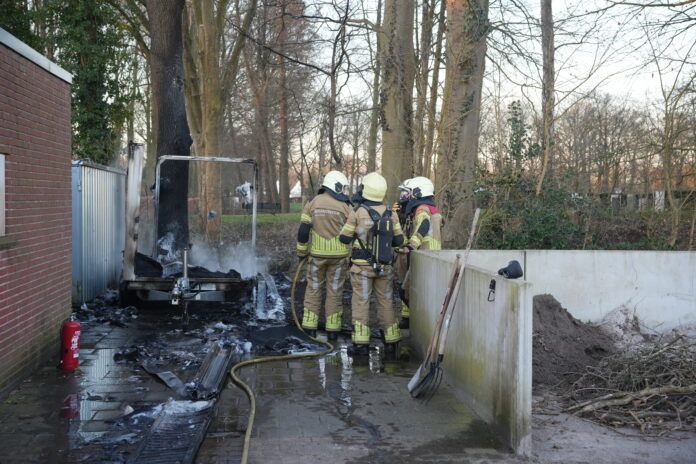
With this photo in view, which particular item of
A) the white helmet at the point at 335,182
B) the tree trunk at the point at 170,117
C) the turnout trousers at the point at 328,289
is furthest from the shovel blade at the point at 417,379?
the tree trunk at the point at 170,117

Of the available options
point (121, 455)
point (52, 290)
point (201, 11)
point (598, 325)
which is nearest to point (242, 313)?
point (52, 290)

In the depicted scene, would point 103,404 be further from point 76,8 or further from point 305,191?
point 305,191

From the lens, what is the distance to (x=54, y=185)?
8148 millimetres

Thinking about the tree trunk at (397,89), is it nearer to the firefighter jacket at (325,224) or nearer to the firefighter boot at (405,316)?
the firefighter boot at (405,316)

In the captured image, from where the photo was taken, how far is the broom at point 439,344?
20.4ft

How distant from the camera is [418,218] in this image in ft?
29.0

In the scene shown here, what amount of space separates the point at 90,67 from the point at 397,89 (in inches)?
355

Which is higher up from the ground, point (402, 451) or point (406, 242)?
point (406, 242)

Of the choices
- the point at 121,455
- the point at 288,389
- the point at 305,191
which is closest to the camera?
the point at 121,455

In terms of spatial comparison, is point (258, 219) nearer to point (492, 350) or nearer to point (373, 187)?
point (373, 187)

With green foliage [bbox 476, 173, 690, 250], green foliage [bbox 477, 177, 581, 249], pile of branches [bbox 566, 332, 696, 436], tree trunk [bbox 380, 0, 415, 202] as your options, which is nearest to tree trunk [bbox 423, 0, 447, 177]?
tree trunk [bbox 380, 0, 415, 202]

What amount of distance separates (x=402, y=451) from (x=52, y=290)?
471 cm

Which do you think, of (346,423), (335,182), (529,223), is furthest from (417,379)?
(529,223)

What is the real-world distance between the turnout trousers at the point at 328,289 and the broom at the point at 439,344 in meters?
2.47
